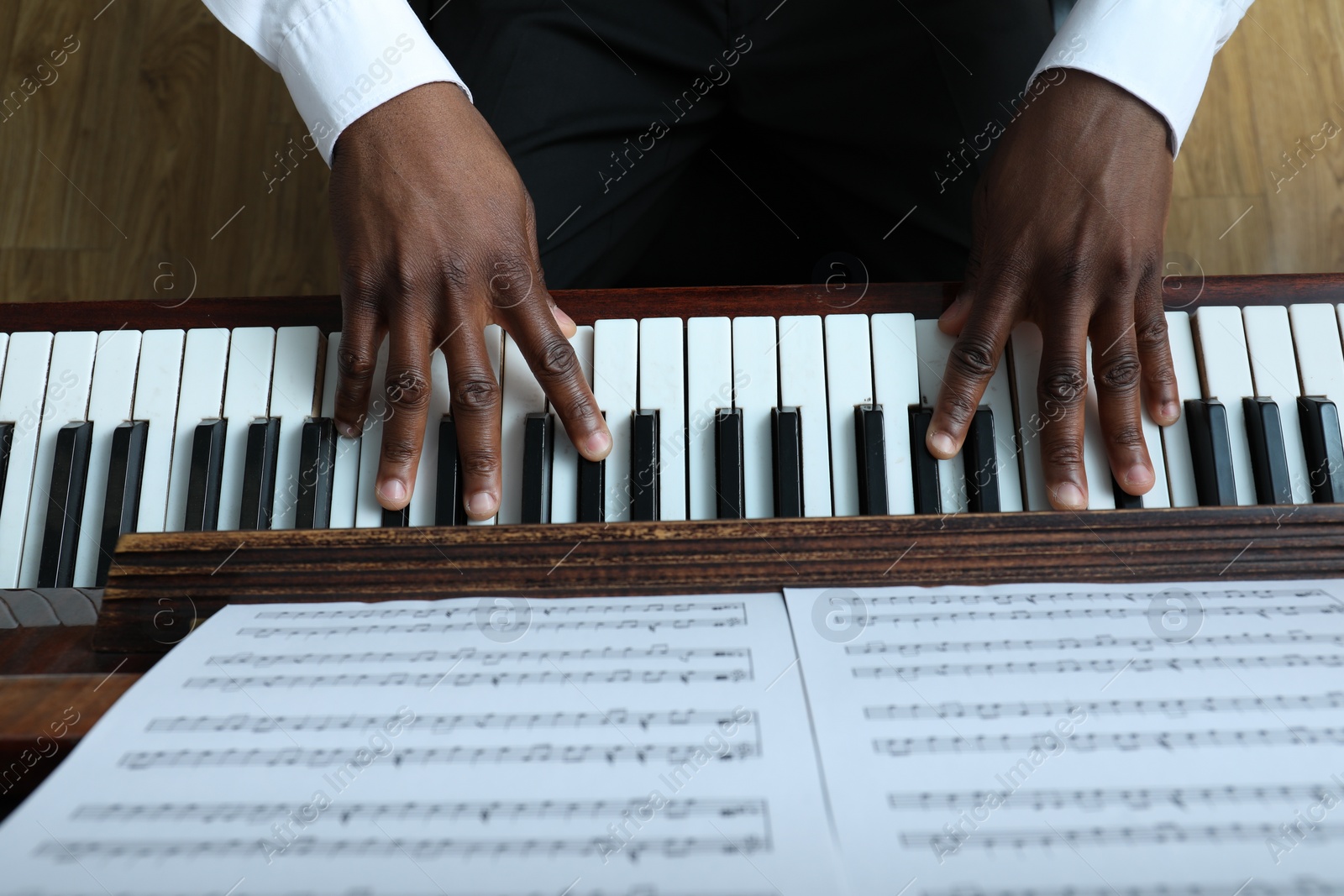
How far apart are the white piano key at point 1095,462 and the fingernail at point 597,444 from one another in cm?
47

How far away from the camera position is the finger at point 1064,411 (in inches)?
31.5

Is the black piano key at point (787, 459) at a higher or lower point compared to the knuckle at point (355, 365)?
lower

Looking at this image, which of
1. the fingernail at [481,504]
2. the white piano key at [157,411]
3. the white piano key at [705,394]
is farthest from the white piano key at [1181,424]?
the white piano key at [157,411]

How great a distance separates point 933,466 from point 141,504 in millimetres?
813

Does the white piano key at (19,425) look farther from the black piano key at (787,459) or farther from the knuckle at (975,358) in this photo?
the knuckle at (975,358)

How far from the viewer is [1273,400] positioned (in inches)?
32.4

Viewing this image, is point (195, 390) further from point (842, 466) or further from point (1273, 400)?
point (1273, 400)

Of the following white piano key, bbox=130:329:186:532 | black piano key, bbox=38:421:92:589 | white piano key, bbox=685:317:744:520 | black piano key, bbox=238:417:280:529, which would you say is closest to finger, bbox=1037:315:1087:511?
white piano key, bbox=685:317:744:520

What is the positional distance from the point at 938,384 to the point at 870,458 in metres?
0.11

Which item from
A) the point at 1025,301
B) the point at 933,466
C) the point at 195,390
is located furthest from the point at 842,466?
the point at 195,390

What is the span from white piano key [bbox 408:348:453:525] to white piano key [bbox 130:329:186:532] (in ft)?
0.82

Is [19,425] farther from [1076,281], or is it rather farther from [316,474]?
[1076,281]

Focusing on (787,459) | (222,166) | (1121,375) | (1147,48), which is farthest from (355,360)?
(222,166)

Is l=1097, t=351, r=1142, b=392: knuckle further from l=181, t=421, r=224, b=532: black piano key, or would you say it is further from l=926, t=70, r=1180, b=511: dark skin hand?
l=181, t=421, r=224, b=532: black piano key
